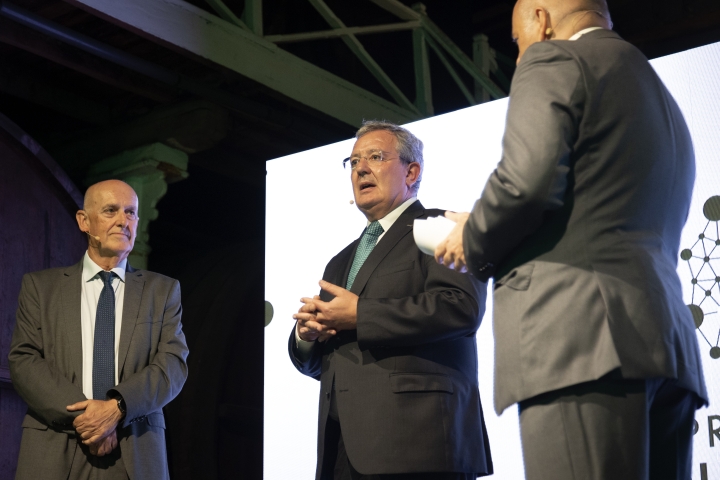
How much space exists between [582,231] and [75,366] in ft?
6.56

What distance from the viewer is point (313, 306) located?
7.79ft

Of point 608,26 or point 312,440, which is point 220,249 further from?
point 608,26

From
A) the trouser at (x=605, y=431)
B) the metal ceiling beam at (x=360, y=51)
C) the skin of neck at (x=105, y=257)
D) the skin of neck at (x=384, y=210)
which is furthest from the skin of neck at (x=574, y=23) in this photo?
the metal ceiling beam at (x=360, y=51)

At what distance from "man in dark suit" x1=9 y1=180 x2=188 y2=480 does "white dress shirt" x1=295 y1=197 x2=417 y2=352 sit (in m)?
0.65

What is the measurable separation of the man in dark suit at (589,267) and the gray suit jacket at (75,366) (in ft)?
5.34

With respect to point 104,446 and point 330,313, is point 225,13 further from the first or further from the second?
point 330,313

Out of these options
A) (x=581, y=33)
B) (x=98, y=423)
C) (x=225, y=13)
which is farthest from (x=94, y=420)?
(x=225, y=13)

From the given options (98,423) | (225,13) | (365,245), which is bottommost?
(98,423)

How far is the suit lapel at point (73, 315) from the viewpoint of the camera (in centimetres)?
296

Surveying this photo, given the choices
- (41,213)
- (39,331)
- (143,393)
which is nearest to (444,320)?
(143,393)

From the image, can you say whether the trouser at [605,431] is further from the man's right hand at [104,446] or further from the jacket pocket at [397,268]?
the man's right hand at [104,446]

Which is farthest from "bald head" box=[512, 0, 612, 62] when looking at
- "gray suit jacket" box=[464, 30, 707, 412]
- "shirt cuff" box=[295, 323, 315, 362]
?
"shirt cuff" box=[295, 323, 315, 362]

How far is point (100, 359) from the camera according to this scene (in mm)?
2975

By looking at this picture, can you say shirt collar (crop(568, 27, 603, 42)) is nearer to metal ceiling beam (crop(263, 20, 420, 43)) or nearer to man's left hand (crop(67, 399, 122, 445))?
man's left hand (crop(67, 399, 122, 445))
